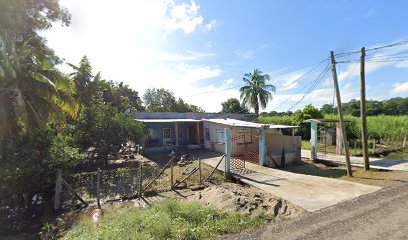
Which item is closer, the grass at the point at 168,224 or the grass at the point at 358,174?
the grass at the point at 168,224

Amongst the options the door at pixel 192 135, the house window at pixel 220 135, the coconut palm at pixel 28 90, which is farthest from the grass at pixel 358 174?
the coconut palm at pixel 28 90

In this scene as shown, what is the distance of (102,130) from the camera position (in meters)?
15.5

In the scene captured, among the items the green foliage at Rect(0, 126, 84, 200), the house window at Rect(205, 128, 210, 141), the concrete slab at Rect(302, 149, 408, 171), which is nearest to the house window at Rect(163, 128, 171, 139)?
the house window at Rect(205, 128, 210, 141)

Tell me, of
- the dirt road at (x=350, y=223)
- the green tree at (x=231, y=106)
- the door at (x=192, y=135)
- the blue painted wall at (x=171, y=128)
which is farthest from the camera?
the green tree at (x=231, y=106)

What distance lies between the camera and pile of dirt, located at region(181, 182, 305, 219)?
311 inches

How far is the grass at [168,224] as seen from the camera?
6180 mm

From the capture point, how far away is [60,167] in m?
10.3

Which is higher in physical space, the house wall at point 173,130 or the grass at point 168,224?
the house wall at point 173,130

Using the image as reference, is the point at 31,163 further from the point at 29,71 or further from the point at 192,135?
the point at 192,135

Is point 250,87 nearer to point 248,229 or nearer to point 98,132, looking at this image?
point 98,132

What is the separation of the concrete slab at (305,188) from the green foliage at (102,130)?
26.3 feet

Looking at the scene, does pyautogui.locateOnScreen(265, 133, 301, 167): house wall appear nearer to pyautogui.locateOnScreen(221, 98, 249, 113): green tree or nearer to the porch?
the porch

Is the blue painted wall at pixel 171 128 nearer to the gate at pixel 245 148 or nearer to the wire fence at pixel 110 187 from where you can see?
the gate at pixel 245 148

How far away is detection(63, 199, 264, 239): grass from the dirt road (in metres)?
0.61
